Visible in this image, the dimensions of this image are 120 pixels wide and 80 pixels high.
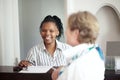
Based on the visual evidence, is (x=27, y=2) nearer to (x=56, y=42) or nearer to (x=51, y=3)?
(x=51, y=3)

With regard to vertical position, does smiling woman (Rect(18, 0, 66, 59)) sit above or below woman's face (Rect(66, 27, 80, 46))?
above

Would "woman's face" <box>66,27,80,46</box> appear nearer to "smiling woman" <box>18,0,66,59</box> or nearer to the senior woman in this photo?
the senior woman

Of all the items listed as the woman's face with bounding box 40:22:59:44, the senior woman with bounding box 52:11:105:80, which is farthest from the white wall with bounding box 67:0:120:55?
the senior woman with bounding box 52:11:105:80

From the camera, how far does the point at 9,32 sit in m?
2.67

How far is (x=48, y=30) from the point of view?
2.28 metres

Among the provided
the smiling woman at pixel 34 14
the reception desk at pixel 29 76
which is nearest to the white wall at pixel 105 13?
the smiling woman at pixel 34 14

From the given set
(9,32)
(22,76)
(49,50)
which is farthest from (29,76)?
(9,32)

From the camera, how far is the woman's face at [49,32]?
2283mm

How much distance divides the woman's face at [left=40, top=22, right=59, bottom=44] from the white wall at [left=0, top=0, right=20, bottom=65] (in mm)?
492

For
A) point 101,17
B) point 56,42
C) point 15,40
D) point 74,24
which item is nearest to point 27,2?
point 15,40

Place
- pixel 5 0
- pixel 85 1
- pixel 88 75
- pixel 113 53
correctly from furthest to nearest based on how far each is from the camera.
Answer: pixel 85 1
pixel 5 0
pixel 113 53
pixel 88 75

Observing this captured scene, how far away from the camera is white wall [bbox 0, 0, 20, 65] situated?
104 inches

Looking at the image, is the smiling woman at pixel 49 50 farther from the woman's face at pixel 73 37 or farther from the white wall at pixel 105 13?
the woman's face at pixel 73 37

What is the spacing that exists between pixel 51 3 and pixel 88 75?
1.63 m
